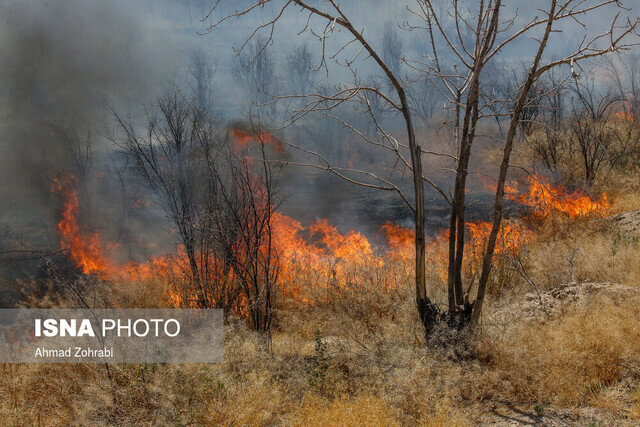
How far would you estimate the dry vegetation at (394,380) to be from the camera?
400 centimetres

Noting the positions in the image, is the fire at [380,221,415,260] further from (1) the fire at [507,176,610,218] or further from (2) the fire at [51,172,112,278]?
(2) the fire at [51,172,112,278]

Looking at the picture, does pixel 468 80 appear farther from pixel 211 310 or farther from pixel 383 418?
pixel 211 310

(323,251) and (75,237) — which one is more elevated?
(75,237)

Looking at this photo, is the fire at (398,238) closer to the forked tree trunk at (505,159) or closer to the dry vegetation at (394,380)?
the dry vegetation at (394,380)

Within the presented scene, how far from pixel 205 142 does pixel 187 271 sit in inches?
111

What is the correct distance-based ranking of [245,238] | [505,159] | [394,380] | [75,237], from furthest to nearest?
1. [75,237]
2. [245,238]
3. [505,159]
4. [394,380]

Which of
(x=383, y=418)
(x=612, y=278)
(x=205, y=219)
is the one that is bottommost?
(x=383, y=418)

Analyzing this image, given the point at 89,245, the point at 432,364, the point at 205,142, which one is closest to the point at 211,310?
the point at 205,142

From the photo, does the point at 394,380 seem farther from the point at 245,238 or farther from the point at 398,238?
the point at 398,238

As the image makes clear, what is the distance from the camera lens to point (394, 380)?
4.56 meters

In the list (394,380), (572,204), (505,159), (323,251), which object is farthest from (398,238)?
(394,380)

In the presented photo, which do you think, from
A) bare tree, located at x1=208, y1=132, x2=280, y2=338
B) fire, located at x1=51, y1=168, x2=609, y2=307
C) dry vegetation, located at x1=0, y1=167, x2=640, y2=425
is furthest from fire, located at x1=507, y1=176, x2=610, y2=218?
bare tree, located at x1=208, y1=132, x2=280, y2=338

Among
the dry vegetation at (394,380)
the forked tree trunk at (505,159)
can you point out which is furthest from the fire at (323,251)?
the dry vegetation at (394,380)

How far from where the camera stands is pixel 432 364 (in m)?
4.81
